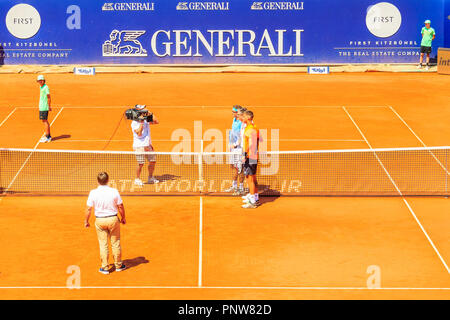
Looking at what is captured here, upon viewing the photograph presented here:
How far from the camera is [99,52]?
3027 cm

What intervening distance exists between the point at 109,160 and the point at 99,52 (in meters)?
13.2

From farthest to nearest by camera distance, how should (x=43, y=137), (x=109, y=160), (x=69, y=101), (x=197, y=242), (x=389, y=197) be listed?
(x=69, y=101)
(x=43, y=137)
(x=109, y=160)
(x=389, y=197)
(x=197, y=242)

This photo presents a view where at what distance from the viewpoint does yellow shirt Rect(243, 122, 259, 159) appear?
14609mm

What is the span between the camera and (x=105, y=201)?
37.1ft

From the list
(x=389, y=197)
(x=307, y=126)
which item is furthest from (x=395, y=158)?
(x=307, y=126)

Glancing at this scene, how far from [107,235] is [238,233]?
2.89 meters

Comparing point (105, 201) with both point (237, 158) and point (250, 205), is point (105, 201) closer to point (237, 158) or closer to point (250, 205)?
point (250, 205)

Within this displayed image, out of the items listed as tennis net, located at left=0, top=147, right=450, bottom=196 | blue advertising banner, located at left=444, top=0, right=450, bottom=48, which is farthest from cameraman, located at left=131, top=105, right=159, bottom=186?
blue advertising banner, located at left=444, top=0, right=450, bottom=48

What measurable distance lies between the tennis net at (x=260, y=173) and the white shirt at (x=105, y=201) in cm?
435

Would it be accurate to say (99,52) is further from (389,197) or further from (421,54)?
(389,197)

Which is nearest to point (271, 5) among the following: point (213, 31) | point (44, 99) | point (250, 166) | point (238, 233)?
point (213, 31)

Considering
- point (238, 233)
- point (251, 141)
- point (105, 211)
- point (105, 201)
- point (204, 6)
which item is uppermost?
point (204, 6)

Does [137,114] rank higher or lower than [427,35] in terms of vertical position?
lower

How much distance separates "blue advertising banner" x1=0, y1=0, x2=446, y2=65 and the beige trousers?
19.3 meters
